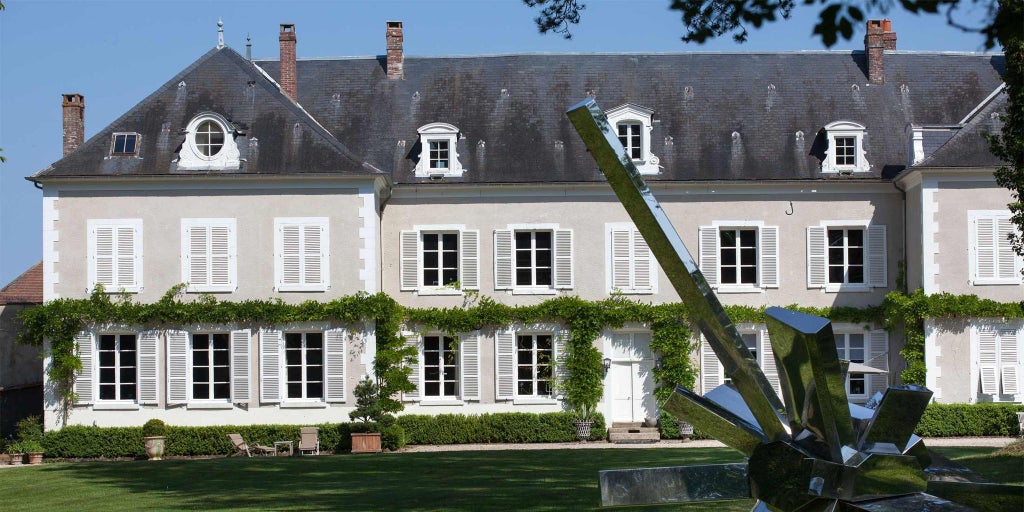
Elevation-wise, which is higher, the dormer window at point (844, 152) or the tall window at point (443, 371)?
the dormer window at point (844, 152)

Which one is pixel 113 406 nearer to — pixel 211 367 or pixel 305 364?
pixel 211 367

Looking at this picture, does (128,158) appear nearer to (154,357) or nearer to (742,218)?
(154,357)

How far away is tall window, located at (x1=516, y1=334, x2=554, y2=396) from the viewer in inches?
974

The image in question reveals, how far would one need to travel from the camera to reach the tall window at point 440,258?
25.1 m

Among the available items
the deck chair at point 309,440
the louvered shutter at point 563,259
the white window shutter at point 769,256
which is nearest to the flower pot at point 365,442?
the deck chair at point 309,440

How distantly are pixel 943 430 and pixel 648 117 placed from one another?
8.58 meters

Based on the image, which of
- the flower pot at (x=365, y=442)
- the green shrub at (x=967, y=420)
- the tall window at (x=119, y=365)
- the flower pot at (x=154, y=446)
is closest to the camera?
the flower pot at (x=365, y=442)

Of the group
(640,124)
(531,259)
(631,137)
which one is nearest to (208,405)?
(531,259)

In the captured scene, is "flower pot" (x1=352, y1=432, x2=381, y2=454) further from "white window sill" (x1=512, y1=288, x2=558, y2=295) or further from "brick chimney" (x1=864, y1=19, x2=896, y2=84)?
"brick chimney" (x1=864, y1=19, x2=896, y2=84)

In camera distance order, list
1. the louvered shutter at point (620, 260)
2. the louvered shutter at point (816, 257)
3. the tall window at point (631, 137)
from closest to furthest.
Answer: the louvered shutter at point (620, 260) → the louvered shutter at point (816, 257) → the tall window at point (631, 137)

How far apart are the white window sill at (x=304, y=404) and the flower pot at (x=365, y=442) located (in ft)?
4.43

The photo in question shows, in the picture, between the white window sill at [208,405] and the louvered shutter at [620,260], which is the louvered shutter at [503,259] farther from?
the white window sill at [208,405]

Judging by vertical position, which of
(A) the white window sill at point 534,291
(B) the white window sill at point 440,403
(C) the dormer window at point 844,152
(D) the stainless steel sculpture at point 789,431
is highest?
(C) the dormer window at point 844,152

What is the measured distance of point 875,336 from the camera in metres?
24.7
